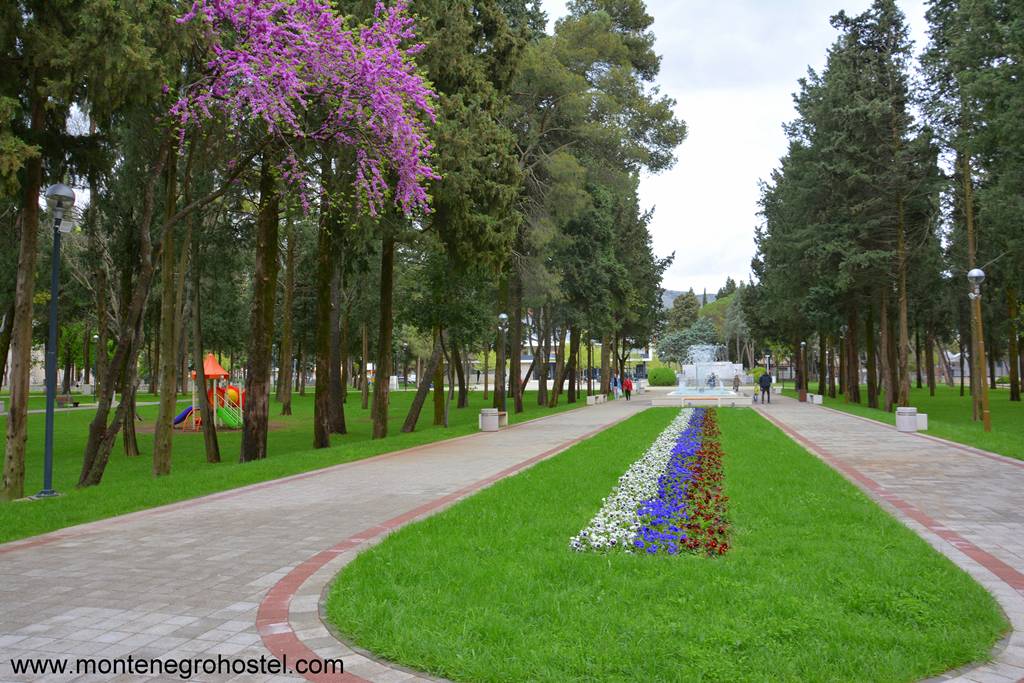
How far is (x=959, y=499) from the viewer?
925 centimetres

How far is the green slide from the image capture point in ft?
97.6

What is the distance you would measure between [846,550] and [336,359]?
20332 mm

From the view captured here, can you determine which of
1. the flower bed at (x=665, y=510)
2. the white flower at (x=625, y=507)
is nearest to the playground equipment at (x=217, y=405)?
the white flower at (x=625, y=507)

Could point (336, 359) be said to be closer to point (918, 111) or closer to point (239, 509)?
point (239, 509)

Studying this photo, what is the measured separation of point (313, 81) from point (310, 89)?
341mm

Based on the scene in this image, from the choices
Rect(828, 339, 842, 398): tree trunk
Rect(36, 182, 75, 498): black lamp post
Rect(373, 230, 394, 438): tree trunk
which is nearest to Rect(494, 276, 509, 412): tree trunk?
Rect(373, 230, 394, 438): tree trunk

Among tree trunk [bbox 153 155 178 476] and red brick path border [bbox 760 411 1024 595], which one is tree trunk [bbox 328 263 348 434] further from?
red brick path border [bbox 760 411 1024 595]

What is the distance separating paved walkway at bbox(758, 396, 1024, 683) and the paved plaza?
0.02 m

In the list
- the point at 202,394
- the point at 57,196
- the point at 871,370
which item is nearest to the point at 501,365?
the point at 202,394

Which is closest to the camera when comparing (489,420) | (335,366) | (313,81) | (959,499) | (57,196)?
(959,499)

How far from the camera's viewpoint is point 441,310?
21.7 m

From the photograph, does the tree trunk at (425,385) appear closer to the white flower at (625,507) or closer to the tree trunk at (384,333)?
the tree trunk at (384,333)

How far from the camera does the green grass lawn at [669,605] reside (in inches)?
156

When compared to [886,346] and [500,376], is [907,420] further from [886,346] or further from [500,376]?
[886,346]
